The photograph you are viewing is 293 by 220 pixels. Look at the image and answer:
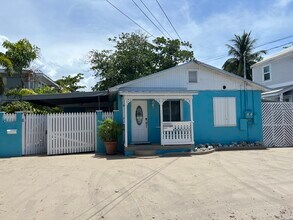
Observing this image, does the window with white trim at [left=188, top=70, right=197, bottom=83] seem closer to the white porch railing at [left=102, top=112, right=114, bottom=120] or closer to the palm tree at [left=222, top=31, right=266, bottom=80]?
the white porch railing at [left=102, top=112, right=114, bottom=120]

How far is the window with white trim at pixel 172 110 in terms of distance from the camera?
47.3 ft

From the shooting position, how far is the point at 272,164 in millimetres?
9484

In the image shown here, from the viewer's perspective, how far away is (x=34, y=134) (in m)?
13.2

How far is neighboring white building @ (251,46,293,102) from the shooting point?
19.9m

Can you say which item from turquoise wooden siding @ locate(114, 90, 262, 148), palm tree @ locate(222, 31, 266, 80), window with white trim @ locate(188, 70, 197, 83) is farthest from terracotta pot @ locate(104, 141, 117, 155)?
palm tree @ locate(222, 31, 266, 80)

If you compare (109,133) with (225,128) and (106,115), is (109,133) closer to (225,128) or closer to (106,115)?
(106,115)

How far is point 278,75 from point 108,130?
16100 mm

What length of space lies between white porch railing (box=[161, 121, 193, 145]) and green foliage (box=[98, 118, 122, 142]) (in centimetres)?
222

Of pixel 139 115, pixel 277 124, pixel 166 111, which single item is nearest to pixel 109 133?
pixel 139 115

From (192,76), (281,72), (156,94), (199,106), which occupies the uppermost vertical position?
(281,72)

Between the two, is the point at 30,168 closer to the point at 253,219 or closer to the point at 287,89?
the point at 253,219

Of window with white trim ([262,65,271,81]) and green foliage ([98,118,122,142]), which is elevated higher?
window with white trim ([262,65,271,81])

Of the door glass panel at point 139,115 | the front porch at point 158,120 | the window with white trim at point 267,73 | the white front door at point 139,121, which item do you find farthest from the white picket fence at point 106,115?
the window with white trim at point 267,73

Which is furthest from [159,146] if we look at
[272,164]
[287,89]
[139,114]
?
[287,89]
